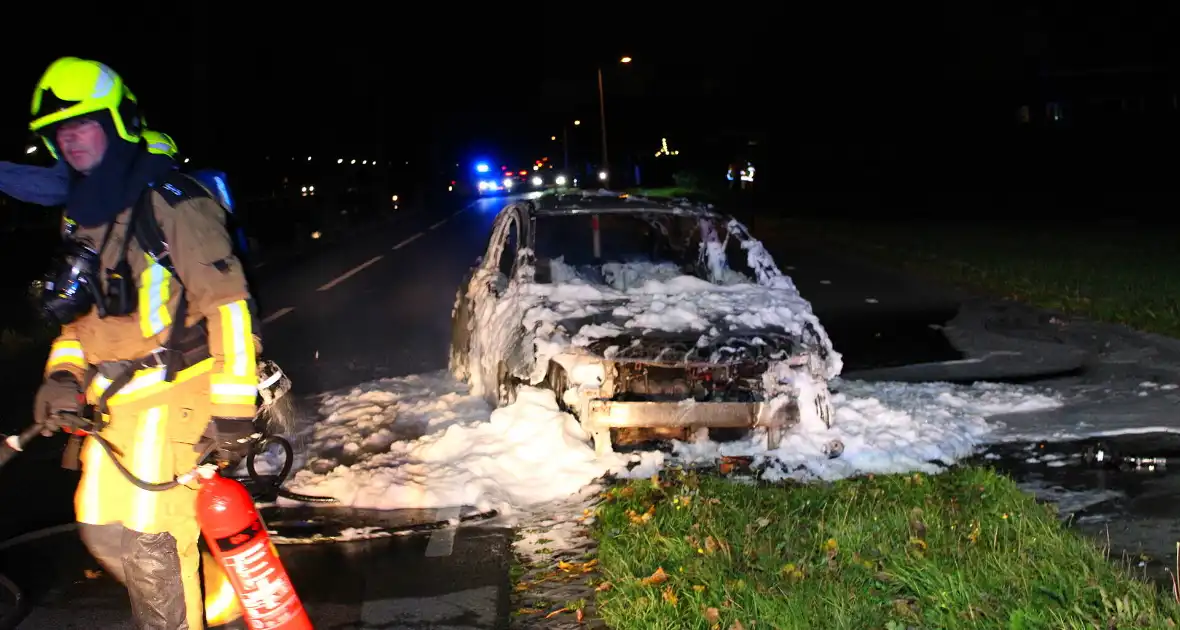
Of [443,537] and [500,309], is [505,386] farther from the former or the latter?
[443,537]

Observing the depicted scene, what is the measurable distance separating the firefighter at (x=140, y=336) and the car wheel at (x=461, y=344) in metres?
4.98

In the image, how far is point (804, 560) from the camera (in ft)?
14.5

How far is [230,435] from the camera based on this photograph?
9.73ft

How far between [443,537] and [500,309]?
2204mm

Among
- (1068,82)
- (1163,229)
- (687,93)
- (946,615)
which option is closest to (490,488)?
(946,615)

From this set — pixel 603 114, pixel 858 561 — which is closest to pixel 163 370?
pixel 858 561

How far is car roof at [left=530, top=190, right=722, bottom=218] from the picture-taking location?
805cm

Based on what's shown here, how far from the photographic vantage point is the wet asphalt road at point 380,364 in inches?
181

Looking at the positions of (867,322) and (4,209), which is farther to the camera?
(4,209)

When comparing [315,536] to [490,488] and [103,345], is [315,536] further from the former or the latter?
[103,345]

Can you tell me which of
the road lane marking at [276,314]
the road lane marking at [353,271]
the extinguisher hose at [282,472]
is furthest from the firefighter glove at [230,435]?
the road lane marking at [353,271]

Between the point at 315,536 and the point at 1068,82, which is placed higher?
the point at 1068,82

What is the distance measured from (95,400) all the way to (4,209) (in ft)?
60.9

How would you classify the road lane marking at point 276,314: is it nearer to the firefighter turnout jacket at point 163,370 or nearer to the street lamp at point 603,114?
the firefighter turnout jacket at point 163,370
